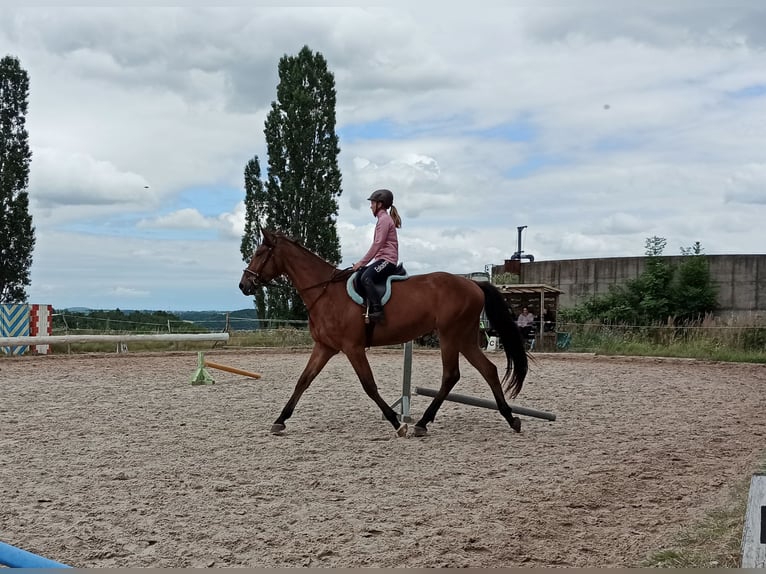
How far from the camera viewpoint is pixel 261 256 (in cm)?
847

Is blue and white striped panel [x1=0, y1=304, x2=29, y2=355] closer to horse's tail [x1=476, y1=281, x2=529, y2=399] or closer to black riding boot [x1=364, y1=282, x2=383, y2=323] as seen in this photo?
black riding boot [x1=364, y1=282, x2=383, y2=323]

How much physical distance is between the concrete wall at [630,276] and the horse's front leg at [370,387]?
18.4 m

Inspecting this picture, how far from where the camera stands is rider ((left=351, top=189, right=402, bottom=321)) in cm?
781

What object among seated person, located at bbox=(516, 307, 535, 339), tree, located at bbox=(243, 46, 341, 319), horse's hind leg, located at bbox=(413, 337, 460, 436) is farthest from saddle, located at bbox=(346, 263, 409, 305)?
tree, located at bbox=(243, 46, 341, 319)

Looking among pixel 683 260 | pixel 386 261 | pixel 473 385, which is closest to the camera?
pixel 386 261

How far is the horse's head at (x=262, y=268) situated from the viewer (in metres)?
8.41

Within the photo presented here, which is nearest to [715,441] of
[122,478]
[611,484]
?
[611,484]

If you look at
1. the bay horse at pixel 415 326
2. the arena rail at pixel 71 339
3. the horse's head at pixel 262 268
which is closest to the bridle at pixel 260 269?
the horse's head at pixel 262 268

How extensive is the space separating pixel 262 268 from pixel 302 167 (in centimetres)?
2383

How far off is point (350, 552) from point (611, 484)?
7.77ft

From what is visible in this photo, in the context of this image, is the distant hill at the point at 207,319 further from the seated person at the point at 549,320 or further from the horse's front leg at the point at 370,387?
the horse's front leg at the point at 370,387

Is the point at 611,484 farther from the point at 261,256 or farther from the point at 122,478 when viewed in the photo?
the point at 261,256

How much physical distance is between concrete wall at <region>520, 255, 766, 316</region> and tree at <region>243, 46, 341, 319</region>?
8.52 m

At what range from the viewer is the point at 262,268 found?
27.8 feet
